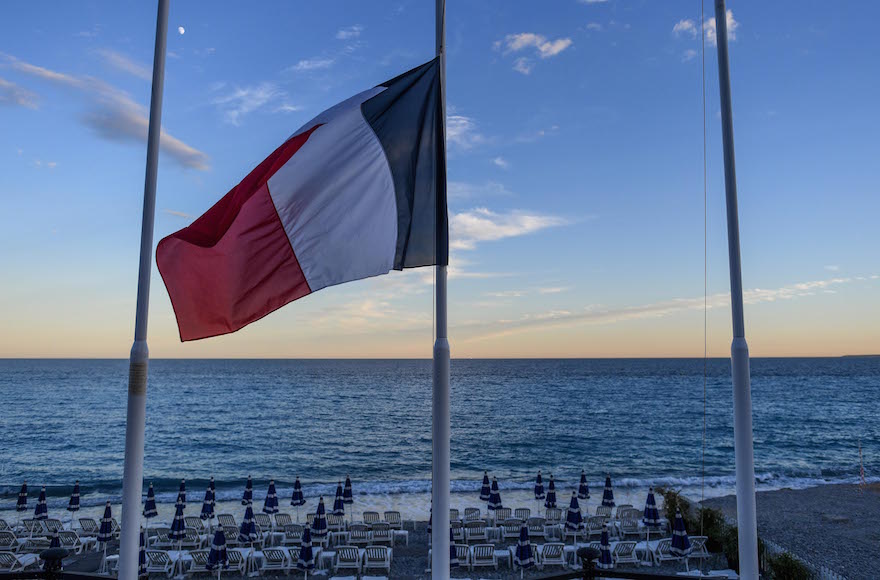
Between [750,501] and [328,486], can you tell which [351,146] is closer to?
[750,501]

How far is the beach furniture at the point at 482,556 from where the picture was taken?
15.6 meters

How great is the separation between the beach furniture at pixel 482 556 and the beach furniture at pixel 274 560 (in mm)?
4543

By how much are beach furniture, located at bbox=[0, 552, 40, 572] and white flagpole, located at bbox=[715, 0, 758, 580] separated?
15.8 meters

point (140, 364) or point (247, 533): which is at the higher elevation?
point (140, 364)

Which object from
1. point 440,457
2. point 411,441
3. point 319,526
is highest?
point 440,457

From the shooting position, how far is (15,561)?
14.8 metres

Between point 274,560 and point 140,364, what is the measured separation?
12313 mm

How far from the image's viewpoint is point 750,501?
5.10 m

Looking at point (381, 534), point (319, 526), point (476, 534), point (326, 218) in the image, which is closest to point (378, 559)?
point (319, 526)

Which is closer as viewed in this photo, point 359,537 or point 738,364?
point 738,364

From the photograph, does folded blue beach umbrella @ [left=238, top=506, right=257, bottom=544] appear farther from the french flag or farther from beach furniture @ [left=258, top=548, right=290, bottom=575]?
the french flag

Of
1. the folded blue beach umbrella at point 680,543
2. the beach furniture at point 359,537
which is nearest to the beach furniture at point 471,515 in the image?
the beach furniture at point 359,537

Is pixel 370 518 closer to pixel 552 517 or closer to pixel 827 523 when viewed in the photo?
pixel 552 517

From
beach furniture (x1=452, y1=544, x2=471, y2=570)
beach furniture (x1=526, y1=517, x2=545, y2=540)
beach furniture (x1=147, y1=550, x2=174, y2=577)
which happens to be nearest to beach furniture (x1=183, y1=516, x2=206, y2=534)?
beach furniture (x1=147, y1=550, x2=174, y2=577)
